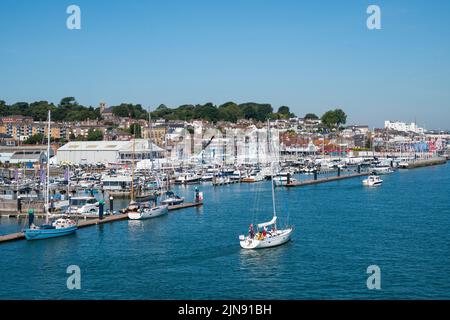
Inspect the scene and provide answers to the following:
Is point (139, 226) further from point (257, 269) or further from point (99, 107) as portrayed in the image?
point (99, 107)

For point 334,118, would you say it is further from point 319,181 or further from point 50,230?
point 50,230

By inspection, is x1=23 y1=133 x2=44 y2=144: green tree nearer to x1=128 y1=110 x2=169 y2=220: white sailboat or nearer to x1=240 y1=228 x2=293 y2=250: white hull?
x1=128 y1=110 x2=169 y2=220: white sailboat

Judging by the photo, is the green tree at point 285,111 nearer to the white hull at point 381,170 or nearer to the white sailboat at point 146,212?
the white hull at point 381,170

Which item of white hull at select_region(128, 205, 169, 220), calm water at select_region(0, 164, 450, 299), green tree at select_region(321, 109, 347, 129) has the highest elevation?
green tree at select_region(321, 109, 347, 129)

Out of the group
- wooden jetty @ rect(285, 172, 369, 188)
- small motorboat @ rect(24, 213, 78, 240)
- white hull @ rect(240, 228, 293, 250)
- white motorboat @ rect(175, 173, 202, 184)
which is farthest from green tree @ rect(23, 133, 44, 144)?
white hull @ rect(240, 228, 293, 250)

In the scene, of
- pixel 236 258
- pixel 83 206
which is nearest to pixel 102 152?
pixel 83 206

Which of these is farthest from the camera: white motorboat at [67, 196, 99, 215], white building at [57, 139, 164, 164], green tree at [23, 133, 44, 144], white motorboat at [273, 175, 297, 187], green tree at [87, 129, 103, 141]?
green tree at [87, 129, 103, 141]

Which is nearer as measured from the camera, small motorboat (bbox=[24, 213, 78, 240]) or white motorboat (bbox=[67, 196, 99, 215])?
small motorboat (bbox=[24, 213, 78, 240])
